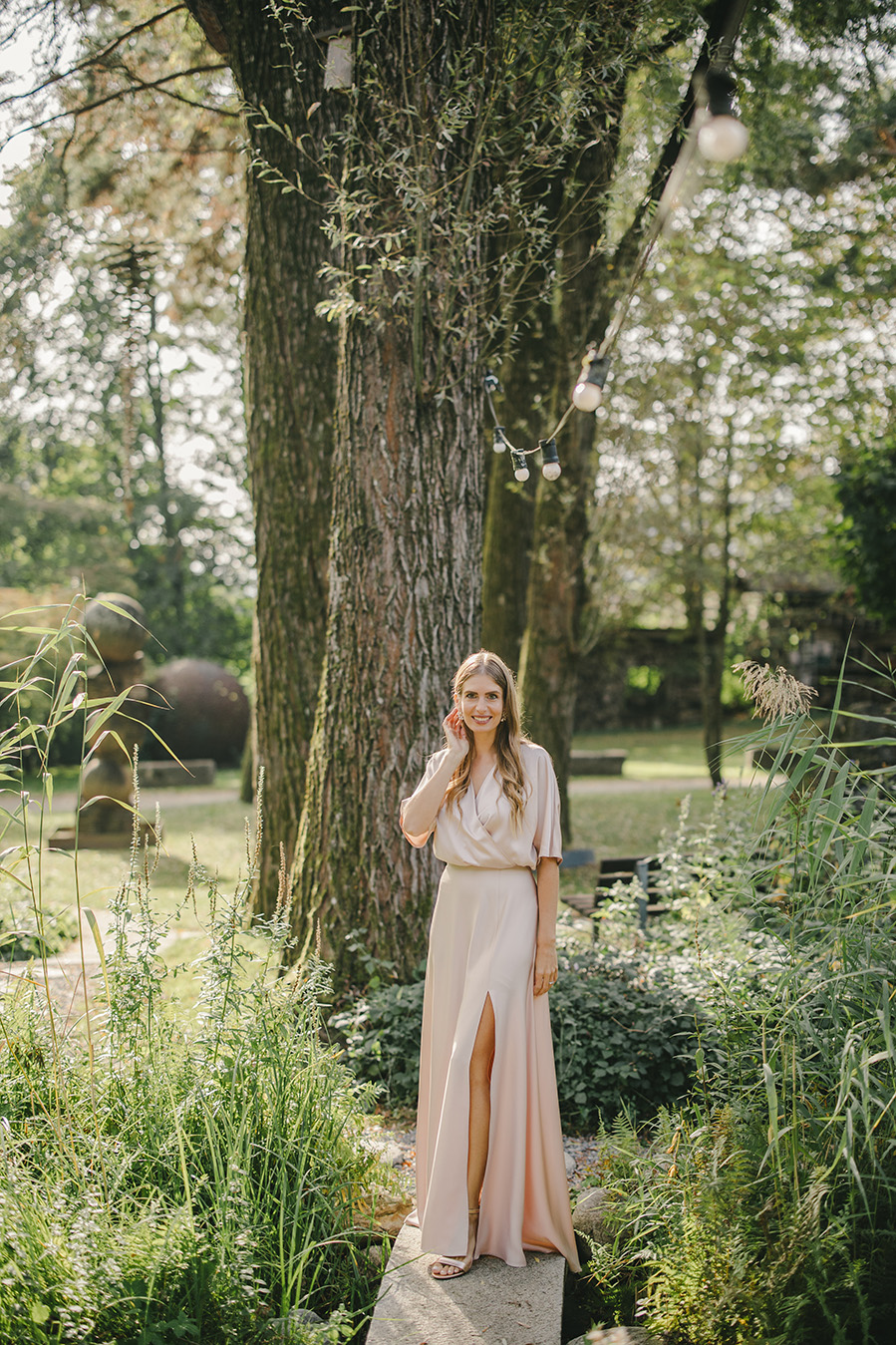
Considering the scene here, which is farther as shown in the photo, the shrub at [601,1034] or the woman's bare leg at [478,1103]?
the shrub at [601,1034]

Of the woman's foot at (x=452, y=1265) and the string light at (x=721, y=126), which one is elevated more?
the string light at (x=721, y=126)

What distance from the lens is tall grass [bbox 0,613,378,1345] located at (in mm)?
2328

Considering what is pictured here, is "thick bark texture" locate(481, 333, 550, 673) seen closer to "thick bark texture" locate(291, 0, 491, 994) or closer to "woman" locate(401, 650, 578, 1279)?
"thick bark texture" locate(291, 0, 491, 994)

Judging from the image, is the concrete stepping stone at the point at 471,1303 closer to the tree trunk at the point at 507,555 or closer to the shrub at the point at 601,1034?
the shrub at the point at 601,1034

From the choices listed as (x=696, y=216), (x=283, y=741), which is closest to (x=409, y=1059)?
(x=283, y=741)

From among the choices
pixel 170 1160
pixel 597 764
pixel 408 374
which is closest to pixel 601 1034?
pixel 170 1160

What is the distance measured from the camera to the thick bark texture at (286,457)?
6.34 metres

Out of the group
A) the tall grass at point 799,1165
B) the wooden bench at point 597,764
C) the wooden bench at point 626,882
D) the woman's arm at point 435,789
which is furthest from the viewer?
the wooden bench at point 597,764

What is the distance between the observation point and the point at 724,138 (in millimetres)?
2521

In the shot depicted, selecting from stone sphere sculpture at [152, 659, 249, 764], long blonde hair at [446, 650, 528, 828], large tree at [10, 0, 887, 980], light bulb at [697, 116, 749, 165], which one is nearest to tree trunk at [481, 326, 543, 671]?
large tree at [10, 0, 887, 980]

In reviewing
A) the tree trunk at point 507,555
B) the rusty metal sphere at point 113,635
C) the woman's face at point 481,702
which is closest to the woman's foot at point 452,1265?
the woman's face at point 481,702

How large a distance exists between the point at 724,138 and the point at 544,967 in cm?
248

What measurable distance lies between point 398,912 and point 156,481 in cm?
2497

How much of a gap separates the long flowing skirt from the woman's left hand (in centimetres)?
2
